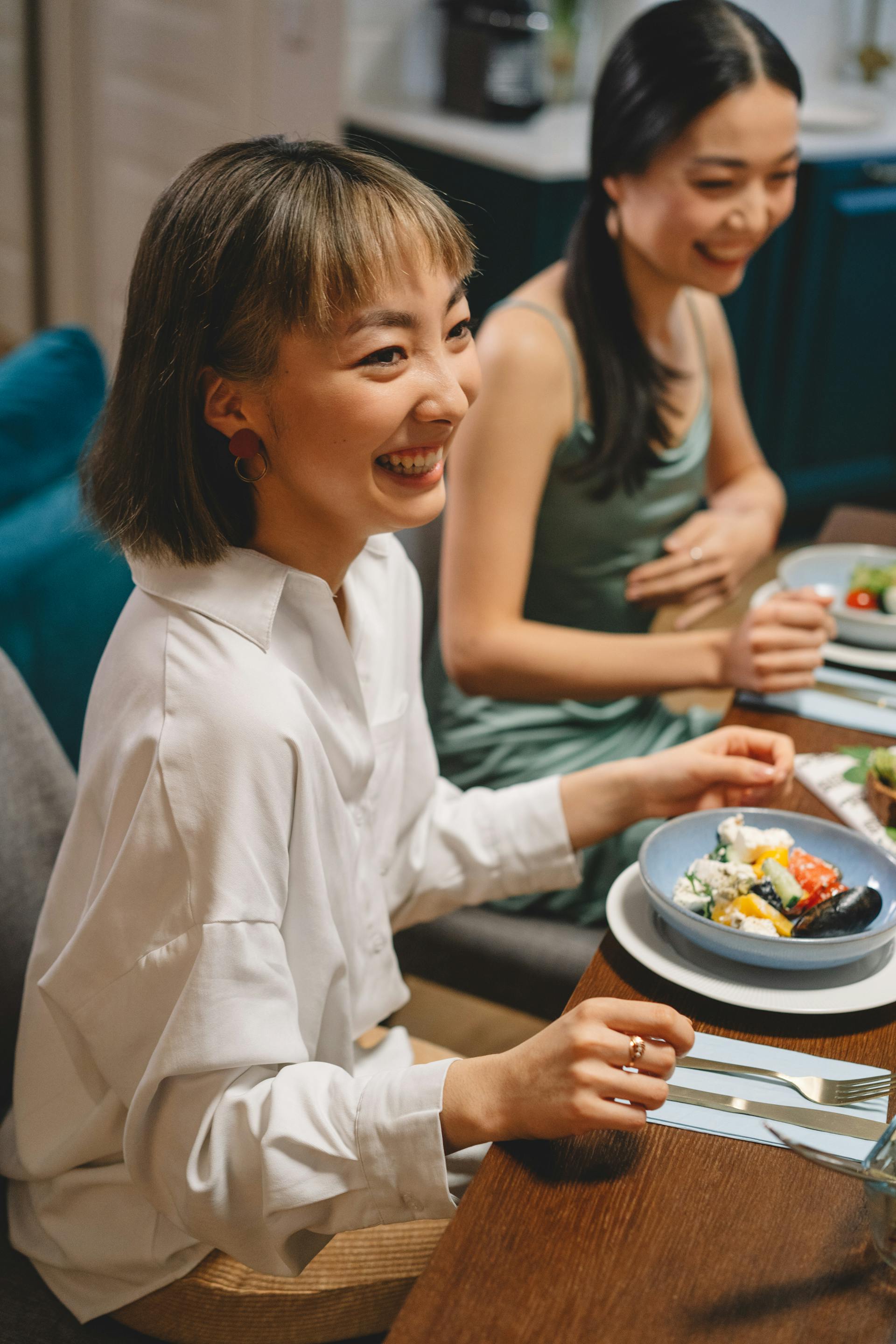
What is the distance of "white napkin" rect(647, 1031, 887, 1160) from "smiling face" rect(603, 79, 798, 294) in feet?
3.46

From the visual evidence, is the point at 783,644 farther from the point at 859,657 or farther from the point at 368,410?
the point at 368,410

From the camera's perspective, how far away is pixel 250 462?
920mm

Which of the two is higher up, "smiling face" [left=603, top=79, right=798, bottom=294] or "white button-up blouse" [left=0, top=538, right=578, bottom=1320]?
"smiling face" [left=603, top=79, right=798, bottom=294]

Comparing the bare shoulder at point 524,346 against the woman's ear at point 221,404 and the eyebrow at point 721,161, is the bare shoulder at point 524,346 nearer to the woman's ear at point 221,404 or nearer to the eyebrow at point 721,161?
the eyebrow at point 721,161

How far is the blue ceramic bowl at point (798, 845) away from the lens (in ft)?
2.83

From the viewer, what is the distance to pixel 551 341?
1583 millimetres

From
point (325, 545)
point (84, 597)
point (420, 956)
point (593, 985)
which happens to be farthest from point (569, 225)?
point (593, 985)

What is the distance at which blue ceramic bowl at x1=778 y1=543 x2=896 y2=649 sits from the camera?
1.42 m

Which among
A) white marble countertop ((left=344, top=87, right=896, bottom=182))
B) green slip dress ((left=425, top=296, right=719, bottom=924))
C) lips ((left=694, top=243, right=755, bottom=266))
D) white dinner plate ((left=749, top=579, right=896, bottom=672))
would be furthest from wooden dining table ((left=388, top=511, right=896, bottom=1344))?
Result: white marble countertop ((left=344, top=87, right=896, bottom=182))

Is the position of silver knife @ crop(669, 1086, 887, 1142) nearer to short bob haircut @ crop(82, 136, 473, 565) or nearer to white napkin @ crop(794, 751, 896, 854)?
white napkin @ crop(794, 751, 896, 854)

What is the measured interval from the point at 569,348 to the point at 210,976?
102 cm

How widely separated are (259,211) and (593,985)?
1.84 ft

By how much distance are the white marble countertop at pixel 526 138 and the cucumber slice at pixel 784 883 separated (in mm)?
2411

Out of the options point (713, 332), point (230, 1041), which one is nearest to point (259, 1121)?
point (230, 1041)
